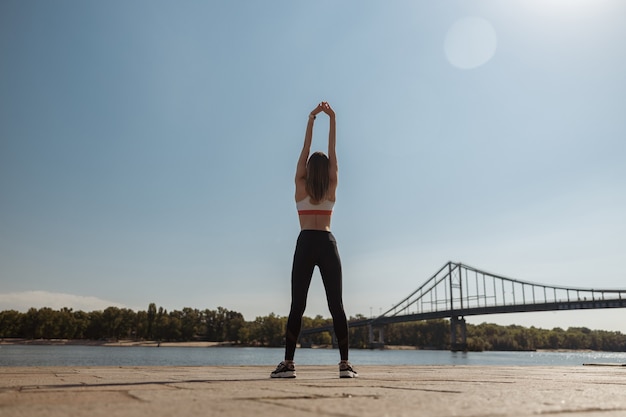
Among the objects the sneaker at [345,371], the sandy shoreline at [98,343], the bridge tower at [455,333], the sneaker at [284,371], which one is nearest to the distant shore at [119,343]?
the sandy shoreline at [98,343]

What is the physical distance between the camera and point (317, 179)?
4324 mm

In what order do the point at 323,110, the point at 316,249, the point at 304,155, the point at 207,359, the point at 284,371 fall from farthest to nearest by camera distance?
the point at 207,359 < the point at 323,110 < the point at 304,155 < the point at 316,249 < the point at 284,371

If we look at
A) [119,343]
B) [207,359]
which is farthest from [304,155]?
[119,343]

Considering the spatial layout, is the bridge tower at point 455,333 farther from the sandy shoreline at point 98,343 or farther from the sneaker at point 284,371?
the sneaker at point 284,371

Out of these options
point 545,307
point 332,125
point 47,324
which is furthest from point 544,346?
point 332,125

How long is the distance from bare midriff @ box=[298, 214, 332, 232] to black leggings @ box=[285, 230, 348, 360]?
0.15ft

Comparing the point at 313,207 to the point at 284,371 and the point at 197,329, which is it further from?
the point at 197,329

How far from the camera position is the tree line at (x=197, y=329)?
376ft

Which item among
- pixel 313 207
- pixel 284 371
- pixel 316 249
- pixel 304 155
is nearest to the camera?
pixel 284 371

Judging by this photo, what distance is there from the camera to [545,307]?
198 ft

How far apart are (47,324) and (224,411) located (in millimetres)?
129798

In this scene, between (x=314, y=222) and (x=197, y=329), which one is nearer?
(x=314, y=222)

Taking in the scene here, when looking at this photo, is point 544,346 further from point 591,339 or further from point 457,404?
point 457,404

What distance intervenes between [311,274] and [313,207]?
57 centimetres
